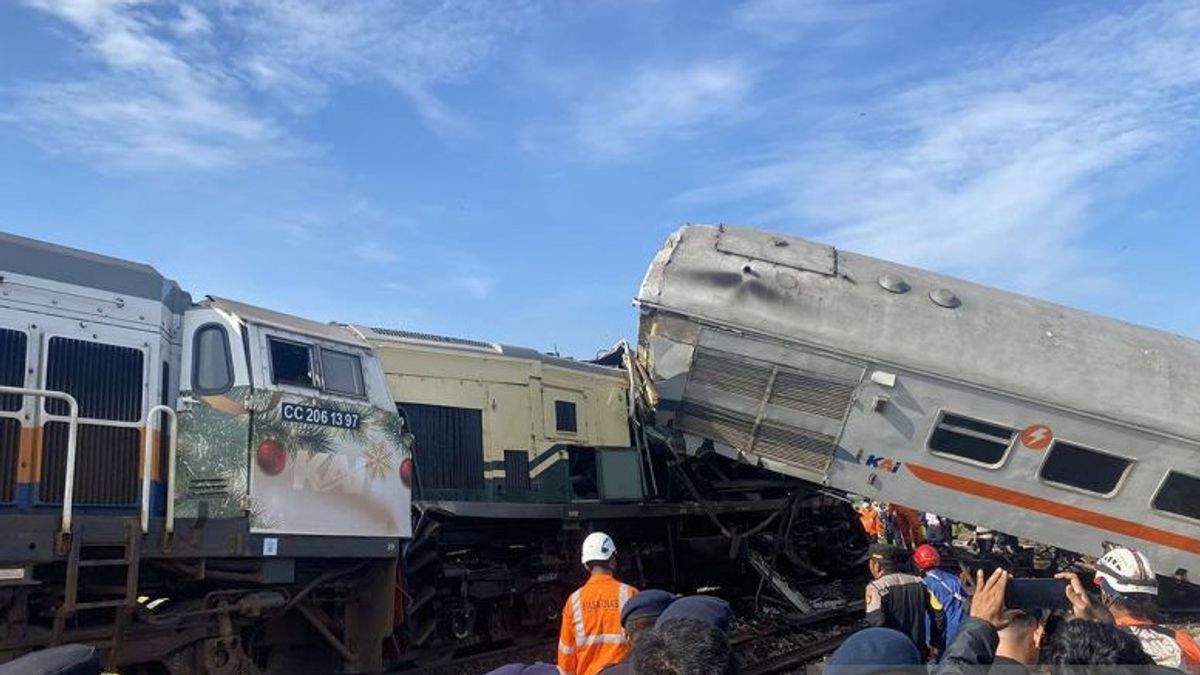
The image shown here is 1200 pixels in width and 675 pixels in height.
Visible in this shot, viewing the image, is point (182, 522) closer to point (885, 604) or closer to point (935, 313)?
point (885, 604)

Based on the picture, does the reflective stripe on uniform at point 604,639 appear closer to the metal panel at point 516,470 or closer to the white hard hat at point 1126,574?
the white hard hat at point 1126,574

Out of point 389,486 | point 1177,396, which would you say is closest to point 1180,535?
point 1177,396

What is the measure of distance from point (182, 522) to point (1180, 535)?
31.0 ft

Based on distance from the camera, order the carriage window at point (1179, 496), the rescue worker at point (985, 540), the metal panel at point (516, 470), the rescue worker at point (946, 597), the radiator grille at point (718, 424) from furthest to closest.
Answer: the rescue worker at point (985, 540), the metal panel at point (516, 470), the radiator grille at point (718, 424), the carriage window at point (1179, 496), the rescue worker at point (946, 597)

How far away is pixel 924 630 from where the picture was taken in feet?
18.8

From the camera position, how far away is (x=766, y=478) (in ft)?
43.6

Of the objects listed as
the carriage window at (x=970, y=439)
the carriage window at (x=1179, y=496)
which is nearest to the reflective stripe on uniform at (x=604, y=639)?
the carriage window at (x=970, y=439)

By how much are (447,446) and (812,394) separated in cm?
394

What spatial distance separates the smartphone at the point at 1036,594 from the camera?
13.8 feet

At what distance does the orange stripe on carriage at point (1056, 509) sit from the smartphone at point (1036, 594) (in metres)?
5.48

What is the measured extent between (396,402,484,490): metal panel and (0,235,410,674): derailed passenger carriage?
5.32 ft

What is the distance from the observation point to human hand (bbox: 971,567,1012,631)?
3578 mm

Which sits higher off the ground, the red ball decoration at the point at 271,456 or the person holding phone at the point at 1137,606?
the red ball decoration at the point at 271,456

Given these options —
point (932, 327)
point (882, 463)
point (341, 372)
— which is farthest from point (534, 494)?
Answer: point (932, 327)
